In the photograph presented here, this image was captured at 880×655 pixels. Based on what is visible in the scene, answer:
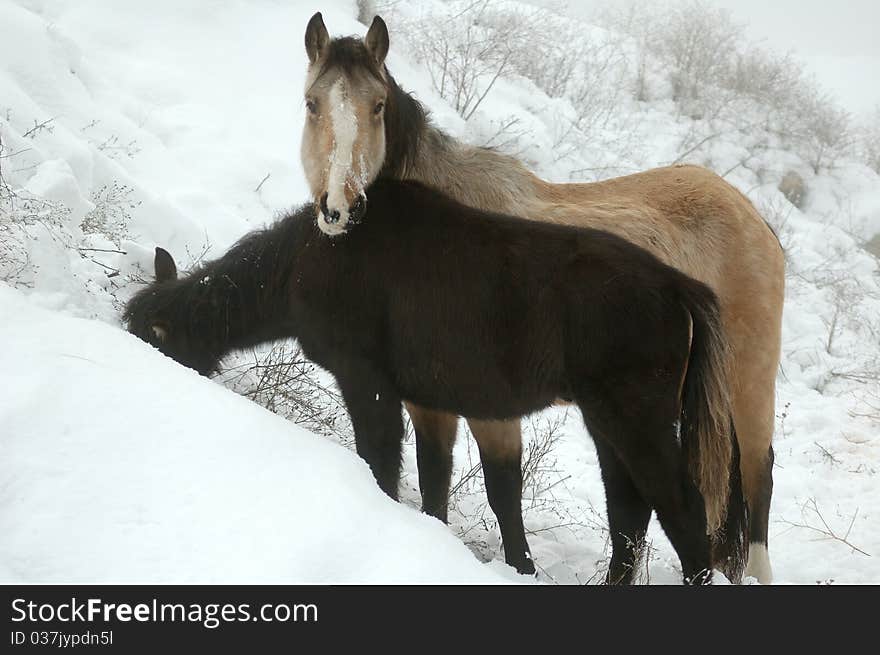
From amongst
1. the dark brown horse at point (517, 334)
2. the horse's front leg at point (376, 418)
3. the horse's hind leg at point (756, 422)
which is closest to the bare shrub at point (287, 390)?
the dark brown horse at point (517, 334)

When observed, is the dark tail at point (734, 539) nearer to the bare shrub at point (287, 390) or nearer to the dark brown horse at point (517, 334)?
the dark brown horse at point (517, 334)

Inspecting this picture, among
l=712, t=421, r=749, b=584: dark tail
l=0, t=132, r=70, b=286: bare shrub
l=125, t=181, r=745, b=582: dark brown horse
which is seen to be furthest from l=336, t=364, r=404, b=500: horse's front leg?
l=712, t=421, r=749, b=584: dark tail

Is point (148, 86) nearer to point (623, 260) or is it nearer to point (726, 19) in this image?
point (623, 260)

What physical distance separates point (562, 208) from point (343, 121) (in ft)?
4.74

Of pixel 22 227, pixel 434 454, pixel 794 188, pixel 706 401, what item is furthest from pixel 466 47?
pixel 706 401

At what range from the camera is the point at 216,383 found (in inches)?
164

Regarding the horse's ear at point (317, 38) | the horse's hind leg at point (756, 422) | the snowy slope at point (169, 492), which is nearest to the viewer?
the snowy slope at point (169, 492)

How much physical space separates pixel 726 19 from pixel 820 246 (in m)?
7.74

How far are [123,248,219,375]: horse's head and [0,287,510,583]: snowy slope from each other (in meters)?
1.48

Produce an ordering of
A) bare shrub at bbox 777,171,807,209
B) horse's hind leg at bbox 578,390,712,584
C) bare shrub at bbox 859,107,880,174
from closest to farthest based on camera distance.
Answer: horse's hind leg at bbox 578,390,712,584
bare shrub at bbox 777,171,807,209
bare shrub at bbox 859,107,880,174

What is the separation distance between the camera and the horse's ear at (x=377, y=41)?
443 centimetres

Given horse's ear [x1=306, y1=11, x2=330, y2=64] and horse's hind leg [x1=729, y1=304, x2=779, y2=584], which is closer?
horse's ear [x1=306, y1=11, x2=330, y2=64]

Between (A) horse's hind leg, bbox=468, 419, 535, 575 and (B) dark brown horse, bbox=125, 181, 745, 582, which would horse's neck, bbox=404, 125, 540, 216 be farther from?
(A) horse's hind leg, bbox=468, 419, 535, 575

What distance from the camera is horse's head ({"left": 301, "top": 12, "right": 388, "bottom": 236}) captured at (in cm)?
404
